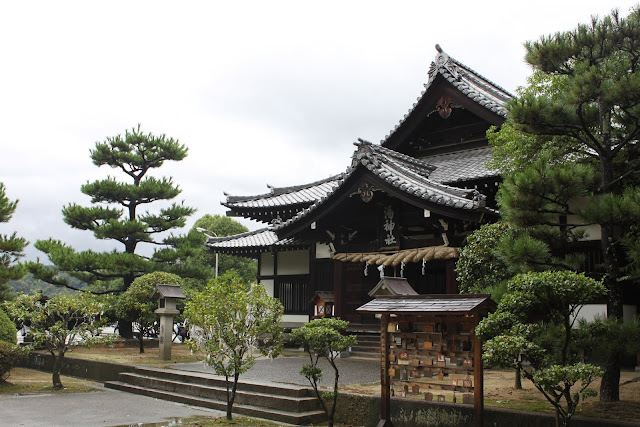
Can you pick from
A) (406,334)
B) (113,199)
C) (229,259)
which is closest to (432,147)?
(406,334)

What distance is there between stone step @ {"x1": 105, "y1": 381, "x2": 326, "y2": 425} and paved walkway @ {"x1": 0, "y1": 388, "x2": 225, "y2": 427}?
0.20 m

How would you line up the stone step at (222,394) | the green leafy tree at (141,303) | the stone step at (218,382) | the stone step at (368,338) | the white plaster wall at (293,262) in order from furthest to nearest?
the white plaster wall at (293,262) < the green leafy tree at (141,303) < the stone step at (368,338) < the stone step at (218,382) < the stone step at (222,394)

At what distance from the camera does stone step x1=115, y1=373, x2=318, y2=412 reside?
10.8 metres

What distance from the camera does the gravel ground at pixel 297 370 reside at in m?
12.6

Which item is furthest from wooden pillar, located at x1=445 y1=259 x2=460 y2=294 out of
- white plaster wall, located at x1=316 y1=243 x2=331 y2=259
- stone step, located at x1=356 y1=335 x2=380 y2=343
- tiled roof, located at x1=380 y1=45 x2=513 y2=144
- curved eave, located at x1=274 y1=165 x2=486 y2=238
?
white plaster wall, located at x1=316 y1=243 x2=331 y2=259

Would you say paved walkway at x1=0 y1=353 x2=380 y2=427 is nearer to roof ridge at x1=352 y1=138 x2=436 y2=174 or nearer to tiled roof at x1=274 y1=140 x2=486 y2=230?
tiled roof at x1=274 y1=140 x2=486 y2=230

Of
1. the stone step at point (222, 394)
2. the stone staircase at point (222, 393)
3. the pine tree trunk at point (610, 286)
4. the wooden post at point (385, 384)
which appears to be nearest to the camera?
the pine tree trunk at point (610, 286)

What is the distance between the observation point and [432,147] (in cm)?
1983

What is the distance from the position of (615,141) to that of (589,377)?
4.77 metres

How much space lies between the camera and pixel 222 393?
12.3 m

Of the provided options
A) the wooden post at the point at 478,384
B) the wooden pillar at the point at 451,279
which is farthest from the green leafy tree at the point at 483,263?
the wooden pillar at the point at 451,279

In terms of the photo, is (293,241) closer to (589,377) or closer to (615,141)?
(615,141)

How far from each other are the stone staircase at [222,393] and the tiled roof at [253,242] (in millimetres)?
7453

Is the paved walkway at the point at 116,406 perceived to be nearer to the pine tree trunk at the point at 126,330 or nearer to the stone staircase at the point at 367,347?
the stone staircase at the point at 367,347
